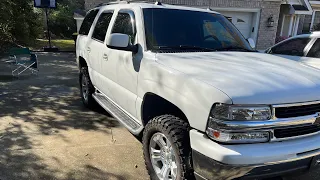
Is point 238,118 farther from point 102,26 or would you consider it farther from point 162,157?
point 102,26

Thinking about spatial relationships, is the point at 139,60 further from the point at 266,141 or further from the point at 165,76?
the point at 266,141

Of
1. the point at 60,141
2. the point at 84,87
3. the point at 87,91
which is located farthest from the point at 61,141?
the point at 84,87

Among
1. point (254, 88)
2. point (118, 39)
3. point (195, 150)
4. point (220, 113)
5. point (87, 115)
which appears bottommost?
point (87, 115)

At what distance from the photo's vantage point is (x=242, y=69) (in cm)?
275

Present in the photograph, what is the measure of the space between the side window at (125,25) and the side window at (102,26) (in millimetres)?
373

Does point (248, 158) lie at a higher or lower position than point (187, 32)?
lower

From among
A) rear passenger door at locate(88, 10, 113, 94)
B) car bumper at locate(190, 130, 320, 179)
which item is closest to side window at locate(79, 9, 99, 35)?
rear passenger door at locate(88, 10, 113, 94)

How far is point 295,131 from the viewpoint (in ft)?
7.93

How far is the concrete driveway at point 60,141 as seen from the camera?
346 centimetres

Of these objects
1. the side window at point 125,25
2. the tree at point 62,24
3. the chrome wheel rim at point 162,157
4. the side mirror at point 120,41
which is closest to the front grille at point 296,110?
the chrome wheel rim at point 162,157

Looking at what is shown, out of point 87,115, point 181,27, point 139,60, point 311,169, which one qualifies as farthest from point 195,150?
point 87,115

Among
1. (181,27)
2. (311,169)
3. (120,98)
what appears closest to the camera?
(311,169)

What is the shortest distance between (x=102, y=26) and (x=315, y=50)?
4.46m

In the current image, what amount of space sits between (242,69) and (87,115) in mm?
3502
